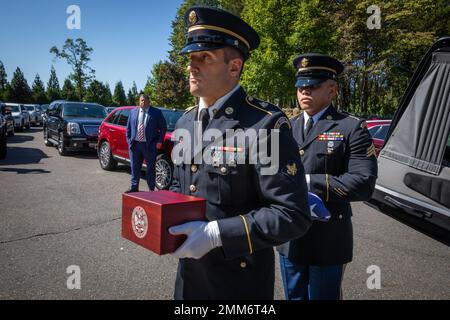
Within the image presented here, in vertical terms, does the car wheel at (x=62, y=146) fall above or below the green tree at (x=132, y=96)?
below

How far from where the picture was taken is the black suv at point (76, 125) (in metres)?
11.7

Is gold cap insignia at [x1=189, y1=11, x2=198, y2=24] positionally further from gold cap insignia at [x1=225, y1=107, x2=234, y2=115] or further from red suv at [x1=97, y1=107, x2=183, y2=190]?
red suv at [x1=97, y1=107, x2=183, y2=190]

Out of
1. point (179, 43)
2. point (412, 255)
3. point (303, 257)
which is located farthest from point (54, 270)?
point (179, 43)

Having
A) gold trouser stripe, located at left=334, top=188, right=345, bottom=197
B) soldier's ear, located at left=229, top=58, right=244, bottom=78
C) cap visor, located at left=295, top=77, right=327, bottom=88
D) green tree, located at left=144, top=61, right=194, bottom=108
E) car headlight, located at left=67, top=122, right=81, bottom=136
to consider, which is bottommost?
gold trouser stripe, located at left=334, top=188, right=345, bottom=197

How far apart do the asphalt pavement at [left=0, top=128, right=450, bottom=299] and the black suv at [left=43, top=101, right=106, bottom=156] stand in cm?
495

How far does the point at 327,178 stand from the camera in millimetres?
2172

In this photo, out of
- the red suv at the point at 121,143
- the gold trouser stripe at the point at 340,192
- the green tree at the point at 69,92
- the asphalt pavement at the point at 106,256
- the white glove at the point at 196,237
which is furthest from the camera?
the green tree at the point at 69,92

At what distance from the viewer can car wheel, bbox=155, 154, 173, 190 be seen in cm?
736

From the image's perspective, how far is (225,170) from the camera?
145cm

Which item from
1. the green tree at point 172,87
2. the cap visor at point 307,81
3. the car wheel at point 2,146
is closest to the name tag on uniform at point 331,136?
the cap visor at point 307,81

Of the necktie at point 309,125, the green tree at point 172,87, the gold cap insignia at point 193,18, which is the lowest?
the necktie at point 309,125

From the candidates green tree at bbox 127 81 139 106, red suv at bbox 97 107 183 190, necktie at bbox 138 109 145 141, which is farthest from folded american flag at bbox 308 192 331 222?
green tree at bbox 127 81 139 106

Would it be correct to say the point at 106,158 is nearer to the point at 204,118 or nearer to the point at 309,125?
the point at 309,125

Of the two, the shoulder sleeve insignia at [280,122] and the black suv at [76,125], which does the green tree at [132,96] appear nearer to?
the black suv at [76,125]
